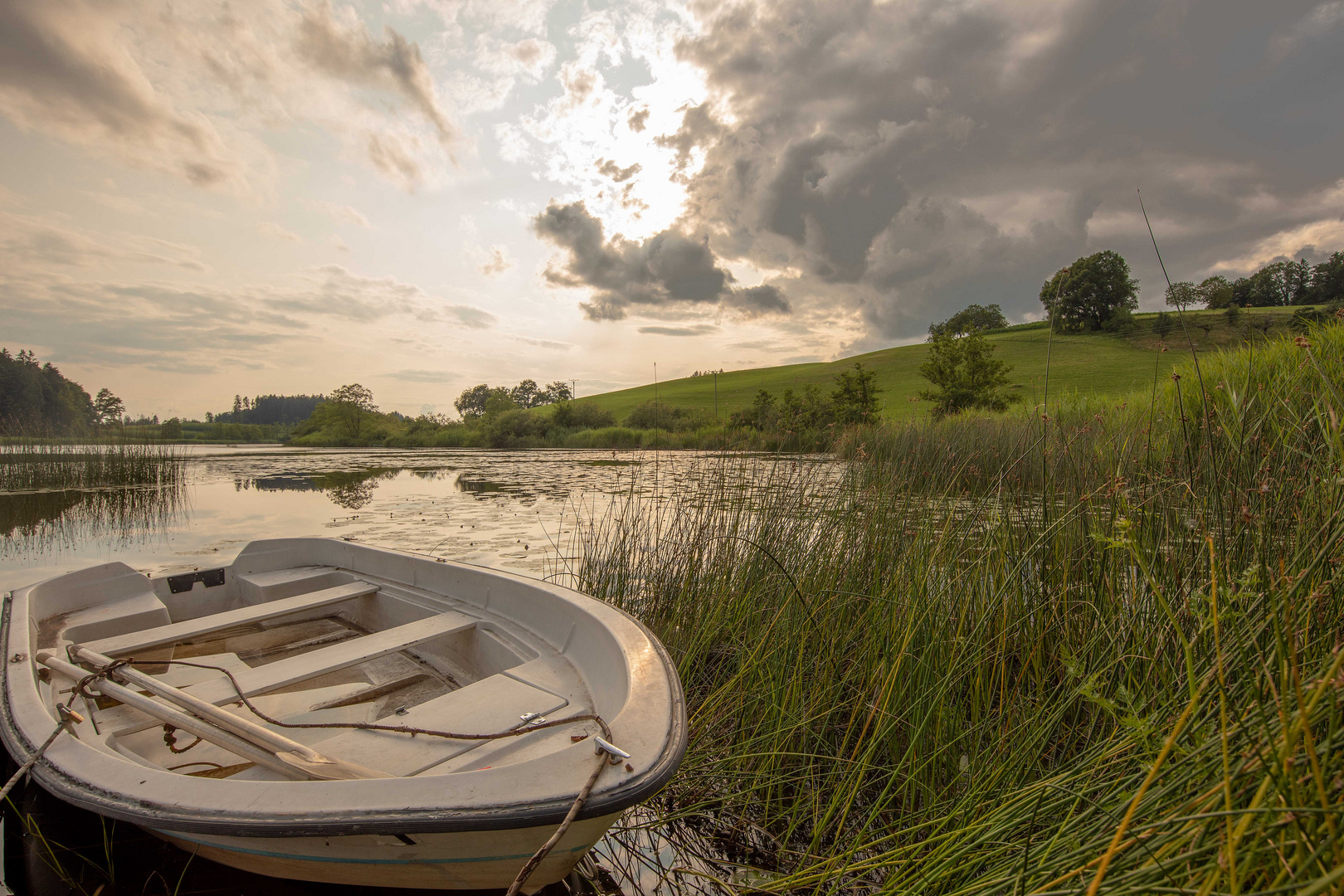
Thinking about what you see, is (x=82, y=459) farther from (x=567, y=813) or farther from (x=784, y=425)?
(x=567, y=813)

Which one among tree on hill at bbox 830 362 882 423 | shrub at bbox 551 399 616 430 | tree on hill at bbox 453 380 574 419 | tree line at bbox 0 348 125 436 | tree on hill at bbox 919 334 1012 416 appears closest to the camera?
tree on hill at bbox 830 362 882 423

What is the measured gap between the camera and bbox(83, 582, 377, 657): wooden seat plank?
2545 millimetres

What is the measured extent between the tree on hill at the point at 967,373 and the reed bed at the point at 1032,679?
21.4m

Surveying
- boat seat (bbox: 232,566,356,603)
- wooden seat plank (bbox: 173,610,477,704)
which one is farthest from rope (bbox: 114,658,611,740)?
boat seat (bbox: 232,566,356,603)

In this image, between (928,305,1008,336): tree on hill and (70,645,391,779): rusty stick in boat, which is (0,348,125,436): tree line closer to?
(70,645,391,779): rusty stick in boat

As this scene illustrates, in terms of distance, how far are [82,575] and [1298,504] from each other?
215 inches

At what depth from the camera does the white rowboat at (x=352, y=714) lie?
1245 mm

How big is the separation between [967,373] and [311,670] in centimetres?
2538

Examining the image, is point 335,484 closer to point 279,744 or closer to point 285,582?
point 285,582

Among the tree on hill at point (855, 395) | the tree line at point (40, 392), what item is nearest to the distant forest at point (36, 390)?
the tree line at point (40, 392)

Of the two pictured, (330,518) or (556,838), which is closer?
(556,838)

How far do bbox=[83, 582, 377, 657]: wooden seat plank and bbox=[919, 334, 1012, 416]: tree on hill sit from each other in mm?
23214

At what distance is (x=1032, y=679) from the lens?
7.41 ft

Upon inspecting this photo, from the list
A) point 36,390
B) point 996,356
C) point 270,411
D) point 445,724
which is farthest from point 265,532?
point 270,411
